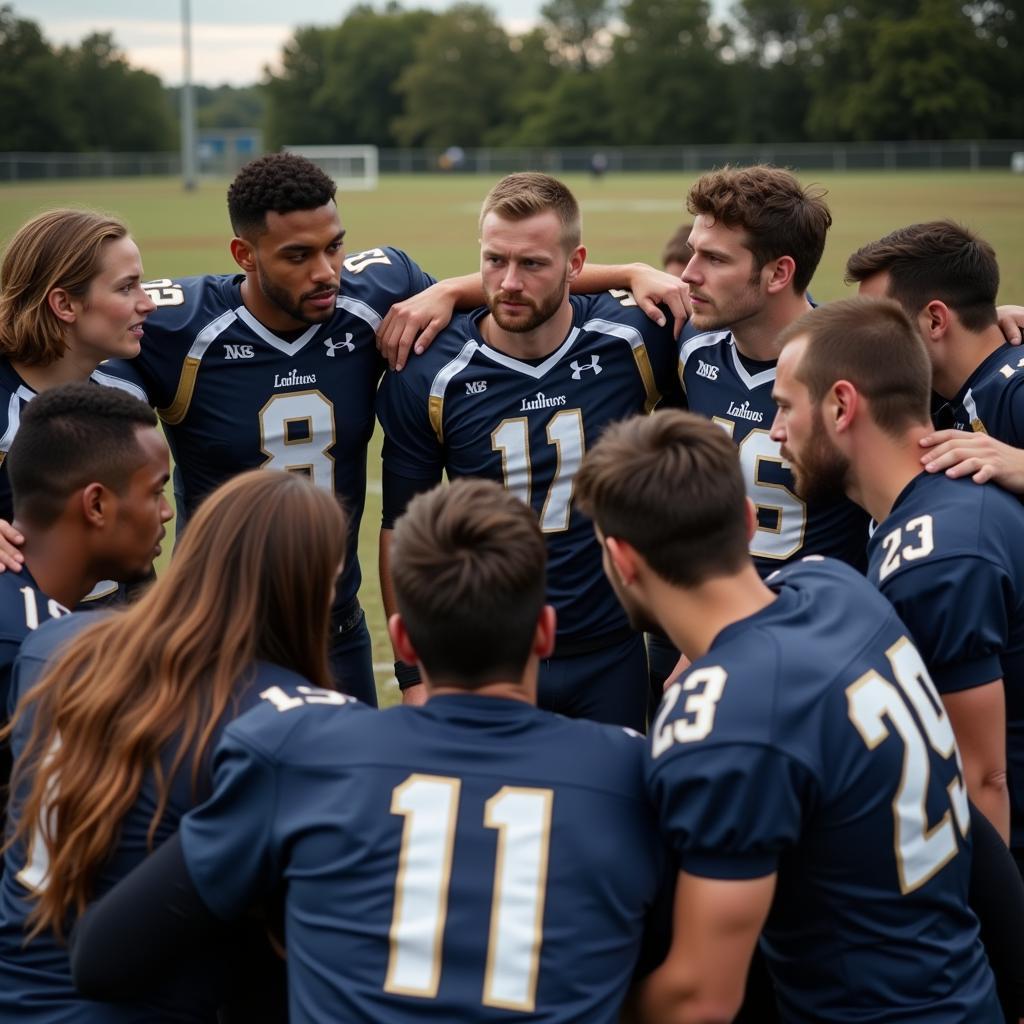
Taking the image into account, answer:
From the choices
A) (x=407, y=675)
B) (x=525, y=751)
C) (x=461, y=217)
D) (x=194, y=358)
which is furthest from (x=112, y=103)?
(x=525, y=751)

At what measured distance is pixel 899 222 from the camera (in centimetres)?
3048

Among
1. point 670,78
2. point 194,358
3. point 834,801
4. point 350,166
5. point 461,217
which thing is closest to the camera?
point 834,801

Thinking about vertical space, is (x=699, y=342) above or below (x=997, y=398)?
above

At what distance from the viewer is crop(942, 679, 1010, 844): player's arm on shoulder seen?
2879mm

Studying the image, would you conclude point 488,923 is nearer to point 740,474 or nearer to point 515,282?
point 740,474

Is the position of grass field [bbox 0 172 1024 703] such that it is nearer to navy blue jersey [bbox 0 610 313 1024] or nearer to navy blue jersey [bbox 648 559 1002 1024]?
navy blue jersey [bbox 0 610 313 1024]

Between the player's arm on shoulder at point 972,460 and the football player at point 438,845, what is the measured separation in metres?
1.27

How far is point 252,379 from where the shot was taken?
479 centimetres

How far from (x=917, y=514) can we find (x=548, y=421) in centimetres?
190

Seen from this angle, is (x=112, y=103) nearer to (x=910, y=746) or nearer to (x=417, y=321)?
(x=417, y=321)

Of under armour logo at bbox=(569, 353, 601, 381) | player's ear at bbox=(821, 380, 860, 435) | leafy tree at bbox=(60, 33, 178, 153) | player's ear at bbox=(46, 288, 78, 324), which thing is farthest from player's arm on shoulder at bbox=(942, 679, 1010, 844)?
leafy tree at bbox=(60, 33, 178, 153)

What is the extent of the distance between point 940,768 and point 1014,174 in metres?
58.0

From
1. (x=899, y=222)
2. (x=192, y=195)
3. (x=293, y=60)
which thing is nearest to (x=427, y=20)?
(x=293, y=60)

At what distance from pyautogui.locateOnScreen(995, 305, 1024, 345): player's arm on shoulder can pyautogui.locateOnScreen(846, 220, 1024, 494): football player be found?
29 millimetres
